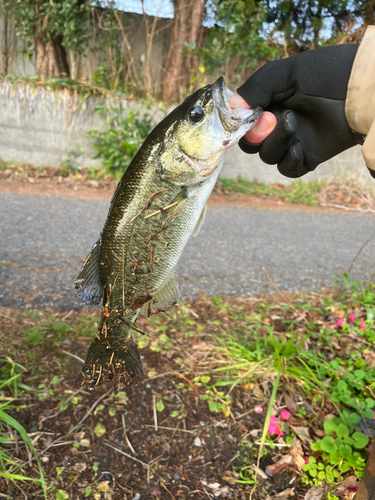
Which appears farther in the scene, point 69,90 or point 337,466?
point 69,90

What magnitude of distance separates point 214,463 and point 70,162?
20.0ft

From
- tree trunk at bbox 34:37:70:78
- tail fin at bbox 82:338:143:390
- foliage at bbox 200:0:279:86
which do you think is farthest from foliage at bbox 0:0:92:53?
tail fin at bbox 82:338:143:390


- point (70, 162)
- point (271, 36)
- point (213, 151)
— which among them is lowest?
point (70, 162)

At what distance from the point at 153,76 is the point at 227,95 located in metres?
6.74

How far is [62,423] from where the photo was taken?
2115 millimetres

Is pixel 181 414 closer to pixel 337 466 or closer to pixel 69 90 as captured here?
pixel 337 466

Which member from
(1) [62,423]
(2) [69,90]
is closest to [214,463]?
(1) [62,423]

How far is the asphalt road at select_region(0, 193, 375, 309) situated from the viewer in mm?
3520

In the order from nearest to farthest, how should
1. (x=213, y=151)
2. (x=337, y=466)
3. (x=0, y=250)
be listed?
(x=213, y=151) → (x=337, y=466) → (x=0, y=250)

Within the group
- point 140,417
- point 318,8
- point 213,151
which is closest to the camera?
point 213,151

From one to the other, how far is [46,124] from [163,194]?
6.16 metres

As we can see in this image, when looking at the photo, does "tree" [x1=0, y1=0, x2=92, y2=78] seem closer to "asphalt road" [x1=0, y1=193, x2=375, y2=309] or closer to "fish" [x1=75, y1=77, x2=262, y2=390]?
"asphalt road" [x1=0, y1=193, x2=375, y2=309]

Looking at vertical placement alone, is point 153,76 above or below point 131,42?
below

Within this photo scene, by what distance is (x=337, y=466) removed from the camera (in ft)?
6.55
